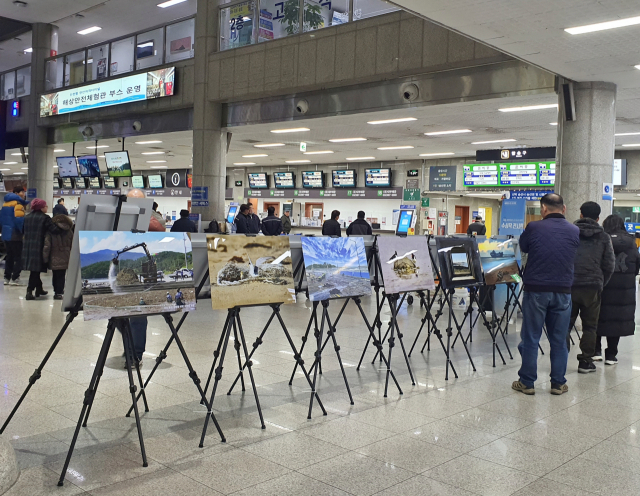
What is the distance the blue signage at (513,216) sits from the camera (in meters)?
10.6

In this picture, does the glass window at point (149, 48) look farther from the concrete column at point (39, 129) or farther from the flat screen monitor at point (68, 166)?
the concrete column at point (39, 129)

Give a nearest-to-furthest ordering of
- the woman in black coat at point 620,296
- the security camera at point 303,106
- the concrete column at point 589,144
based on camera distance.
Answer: the woman in black coat at point 620,296 < the concrete column at point 589,144 < the security camera at point 303,106

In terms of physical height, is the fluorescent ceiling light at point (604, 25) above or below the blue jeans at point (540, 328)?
above

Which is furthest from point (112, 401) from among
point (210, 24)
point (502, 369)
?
point (210, 24)

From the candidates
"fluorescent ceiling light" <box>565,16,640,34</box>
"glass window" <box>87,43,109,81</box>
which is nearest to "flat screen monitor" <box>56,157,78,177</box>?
"glass window" <box>87,43,109,81</box>

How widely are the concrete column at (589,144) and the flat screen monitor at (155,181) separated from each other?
18.8 meters

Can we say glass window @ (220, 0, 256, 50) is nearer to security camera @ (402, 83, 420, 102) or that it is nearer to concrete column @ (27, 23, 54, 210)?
security camera @ (402, 83, 420, 102)

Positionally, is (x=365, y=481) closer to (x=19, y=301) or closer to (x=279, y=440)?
(x=279, y=440)

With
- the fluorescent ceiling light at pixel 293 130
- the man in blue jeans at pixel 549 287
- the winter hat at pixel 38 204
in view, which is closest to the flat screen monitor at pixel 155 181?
the fluorescent ceiling light at pixel 293 130

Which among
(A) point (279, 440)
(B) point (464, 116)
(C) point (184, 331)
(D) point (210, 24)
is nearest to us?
(A) point (279, 440)

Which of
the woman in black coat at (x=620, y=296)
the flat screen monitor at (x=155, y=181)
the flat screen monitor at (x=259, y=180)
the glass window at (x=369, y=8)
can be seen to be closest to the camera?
the woman in black coat at (x=620, y=296)

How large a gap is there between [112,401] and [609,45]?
19.3 ft

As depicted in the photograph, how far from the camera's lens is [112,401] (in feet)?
14.4

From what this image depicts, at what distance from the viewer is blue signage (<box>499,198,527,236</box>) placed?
10562 millimetres
